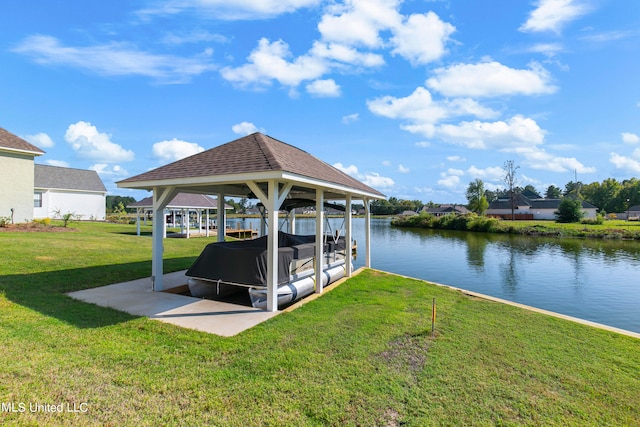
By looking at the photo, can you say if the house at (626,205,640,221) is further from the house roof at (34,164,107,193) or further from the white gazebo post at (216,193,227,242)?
the house roof at (34,164,107,193)

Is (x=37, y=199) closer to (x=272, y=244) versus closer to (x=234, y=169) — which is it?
(x=234, y=169)

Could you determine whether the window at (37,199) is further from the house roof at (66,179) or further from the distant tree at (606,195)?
the distant tree at (606,195)

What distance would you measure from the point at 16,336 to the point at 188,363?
2390mm

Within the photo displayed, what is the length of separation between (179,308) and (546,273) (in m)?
15.4

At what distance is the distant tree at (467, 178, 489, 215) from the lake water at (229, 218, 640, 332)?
31636 millimetres

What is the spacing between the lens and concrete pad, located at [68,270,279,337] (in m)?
5.24

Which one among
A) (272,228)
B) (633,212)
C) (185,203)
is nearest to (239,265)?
(272,228)

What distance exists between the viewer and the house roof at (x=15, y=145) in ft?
51.2

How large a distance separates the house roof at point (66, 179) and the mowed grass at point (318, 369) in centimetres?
2959

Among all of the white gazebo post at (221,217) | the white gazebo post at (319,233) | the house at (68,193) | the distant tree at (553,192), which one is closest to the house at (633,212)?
the distant tree at (553,192)

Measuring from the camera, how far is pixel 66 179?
3075 centimetres

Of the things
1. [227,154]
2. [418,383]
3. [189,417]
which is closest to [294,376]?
[189,417]

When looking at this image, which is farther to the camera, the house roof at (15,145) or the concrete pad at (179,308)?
the house roof at (15,145)

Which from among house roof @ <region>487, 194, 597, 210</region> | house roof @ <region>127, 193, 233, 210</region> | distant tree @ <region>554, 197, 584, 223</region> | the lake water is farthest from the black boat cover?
house roof @ <region>487, 194, 597, 210</region>
